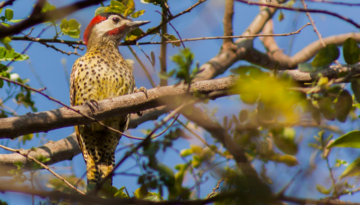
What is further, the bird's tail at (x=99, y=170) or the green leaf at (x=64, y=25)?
the bird's tail at (x=99, y=170)

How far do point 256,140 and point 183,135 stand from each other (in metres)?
0.38

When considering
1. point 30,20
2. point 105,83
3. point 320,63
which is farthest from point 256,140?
point 105,83

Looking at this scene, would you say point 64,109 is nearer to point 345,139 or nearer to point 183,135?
point 183,135

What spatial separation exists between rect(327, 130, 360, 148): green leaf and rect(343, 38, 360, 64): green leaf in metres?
0.38

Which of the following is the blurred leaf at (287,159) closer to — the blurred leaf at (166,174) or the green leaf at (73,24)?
the blurred leaf at (166,174)

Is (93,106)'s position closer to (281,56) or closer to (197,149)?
(197,149)

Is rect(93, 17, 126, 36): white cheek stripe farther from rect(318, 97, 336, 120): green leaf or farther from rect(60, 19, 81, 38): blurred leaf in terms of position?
rect(318, 97, 336, 120): green leaf

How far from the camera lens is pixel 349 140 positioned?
6.27 feet

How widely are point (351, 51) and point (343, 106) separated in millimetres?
312

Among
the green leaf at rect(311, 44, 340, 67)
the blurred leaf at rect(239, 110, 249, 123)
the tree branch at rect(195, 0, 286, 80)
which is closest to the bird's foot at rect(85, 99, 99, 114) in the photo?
the blurred leaf at rect(239, 110, 249, 123)

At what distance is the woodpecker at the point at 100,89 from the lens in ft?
13.4

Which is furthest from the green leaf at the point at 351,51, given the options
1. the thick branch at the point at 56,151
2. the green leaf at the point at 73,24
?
the green leaf at the point at 73,24

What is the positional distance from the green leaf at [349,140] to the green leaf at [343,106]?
0.08m

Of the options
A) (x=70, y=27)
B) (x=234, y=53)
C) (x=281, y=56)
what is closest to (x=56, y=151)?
(x=70, y=27)
